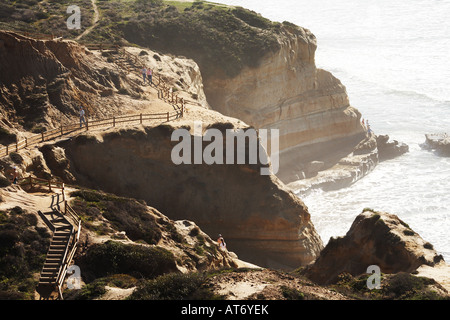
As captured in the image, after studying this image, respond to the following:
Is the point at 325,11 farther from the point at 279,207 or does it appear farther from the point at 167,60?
the point at 279,207

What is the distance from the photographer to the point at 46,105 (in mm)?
41375

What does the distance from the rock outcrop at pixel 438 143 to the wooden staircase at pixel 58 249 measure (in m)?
46.7

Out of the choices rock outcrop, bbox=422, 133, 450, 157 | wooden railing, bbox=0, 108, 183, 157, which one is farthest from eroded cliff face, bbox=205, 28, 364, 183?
wooden railing, bbox=0, 108, 183, 157

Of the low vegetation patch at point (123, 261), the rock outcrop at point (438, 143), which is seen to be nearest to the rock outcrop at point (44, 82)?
the low vegetation patch at point (123, 261)

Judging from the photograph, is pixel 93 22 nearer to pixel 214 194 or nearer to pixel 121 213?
pixel 214 194

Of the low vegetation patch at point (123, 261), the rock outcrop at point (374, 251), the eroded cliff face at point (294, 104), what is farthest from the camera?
the eroded cliff face at point (294, 104)

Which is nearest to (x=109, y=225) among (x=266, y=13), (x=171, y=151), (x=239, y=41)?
(x=171, y=151)

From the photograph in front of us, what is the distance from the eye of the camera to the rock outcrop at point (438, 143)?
6862 centimetres

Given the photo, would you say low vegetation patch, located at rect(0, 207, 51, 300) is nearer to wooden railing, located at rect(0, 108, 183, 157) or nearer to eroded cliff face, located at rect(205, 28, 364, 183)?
wooden railing, located at rect(0, 108, 183, 157)

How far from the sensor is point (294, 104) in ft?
205

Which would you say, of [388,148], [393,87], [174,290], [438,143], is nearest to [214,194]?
[174,290]

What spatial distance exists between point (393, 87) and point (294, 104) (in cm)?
3212

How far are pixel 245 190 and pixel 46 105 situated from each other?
42.4ft

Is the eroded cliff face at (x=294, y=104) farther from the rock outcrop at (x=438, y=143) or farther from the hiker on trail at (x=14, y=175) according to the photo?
the hiker on trail at (x=14, y=175)
